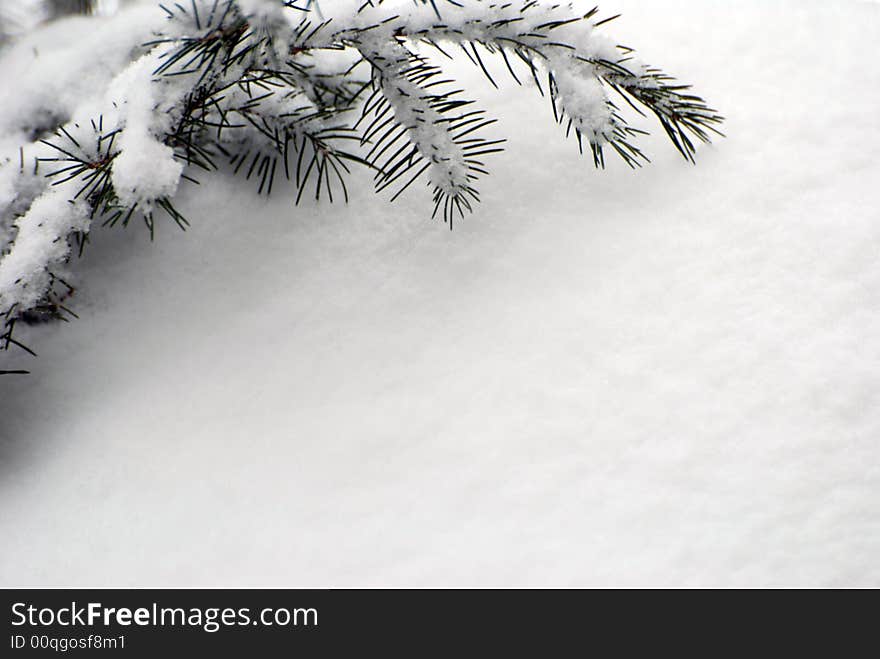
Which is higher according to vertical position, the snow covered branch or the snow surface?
the snow covered branch

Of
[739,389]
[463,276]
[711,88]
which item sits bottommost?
[739,389]

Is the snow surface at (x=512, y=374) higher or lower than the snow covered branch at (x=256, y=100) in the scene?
lower

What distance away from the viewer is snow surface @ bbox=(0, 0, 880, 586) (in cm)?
95

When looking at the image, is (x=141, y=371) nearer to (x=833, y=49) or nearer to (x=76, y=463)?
(x=76, y=463)

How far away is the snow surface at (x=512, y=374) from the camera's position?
37.2 inches

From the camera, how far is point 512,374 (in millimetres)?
1114

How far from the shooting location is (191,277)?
4.27 ft

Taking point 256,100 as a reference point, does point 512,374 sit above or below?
below

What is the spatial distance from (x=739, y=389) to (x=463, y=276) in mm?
532
